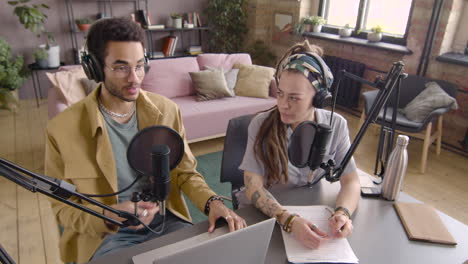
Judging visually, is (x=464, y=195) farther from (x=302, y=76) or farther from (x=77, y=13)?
(x=77, y=13)

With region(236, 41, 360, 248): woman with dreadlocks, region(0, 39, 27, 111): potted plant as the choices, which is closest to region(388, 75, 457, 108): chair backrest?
region(236, 41, 360, 248): woman with dreadlocks

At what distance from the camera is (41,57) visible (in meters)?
4.20

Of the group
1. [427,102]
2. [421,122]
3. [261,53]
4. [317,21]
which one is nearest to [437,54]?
[427,102]

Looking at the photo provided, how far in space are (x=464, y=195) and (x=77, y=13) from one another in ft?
16.3

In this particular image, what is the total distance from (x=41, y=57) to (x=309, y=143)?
171 inches

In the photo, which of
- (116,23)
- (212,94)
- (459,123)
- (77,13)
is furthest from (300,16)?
(116,23)

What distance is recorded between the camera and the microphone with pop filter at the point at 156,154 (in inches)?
22.2

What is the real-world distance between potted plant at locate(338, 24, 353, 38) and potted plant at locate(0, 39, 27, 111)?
4.04 m

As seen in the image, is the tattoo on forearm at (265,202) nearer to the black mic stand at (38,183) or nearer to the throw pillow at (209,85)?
the black mic stand at (38,183)

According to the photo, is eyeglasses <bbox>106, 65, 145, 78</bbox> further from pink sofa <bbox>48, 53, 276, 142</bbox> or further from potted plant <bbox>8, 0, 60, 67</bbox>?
potted plant <bbox>8, 0, 60, 67</bbox>

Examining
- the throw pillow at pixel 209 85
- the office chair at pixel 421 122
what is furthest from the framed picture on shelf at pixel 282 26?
the office chair at pixel 421 122

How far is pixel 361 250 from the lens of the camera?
0.98 m

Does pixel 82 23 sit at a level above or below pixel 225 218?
above

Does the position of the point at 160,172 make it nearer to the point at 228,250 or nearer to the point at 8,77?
the point at 228,250
